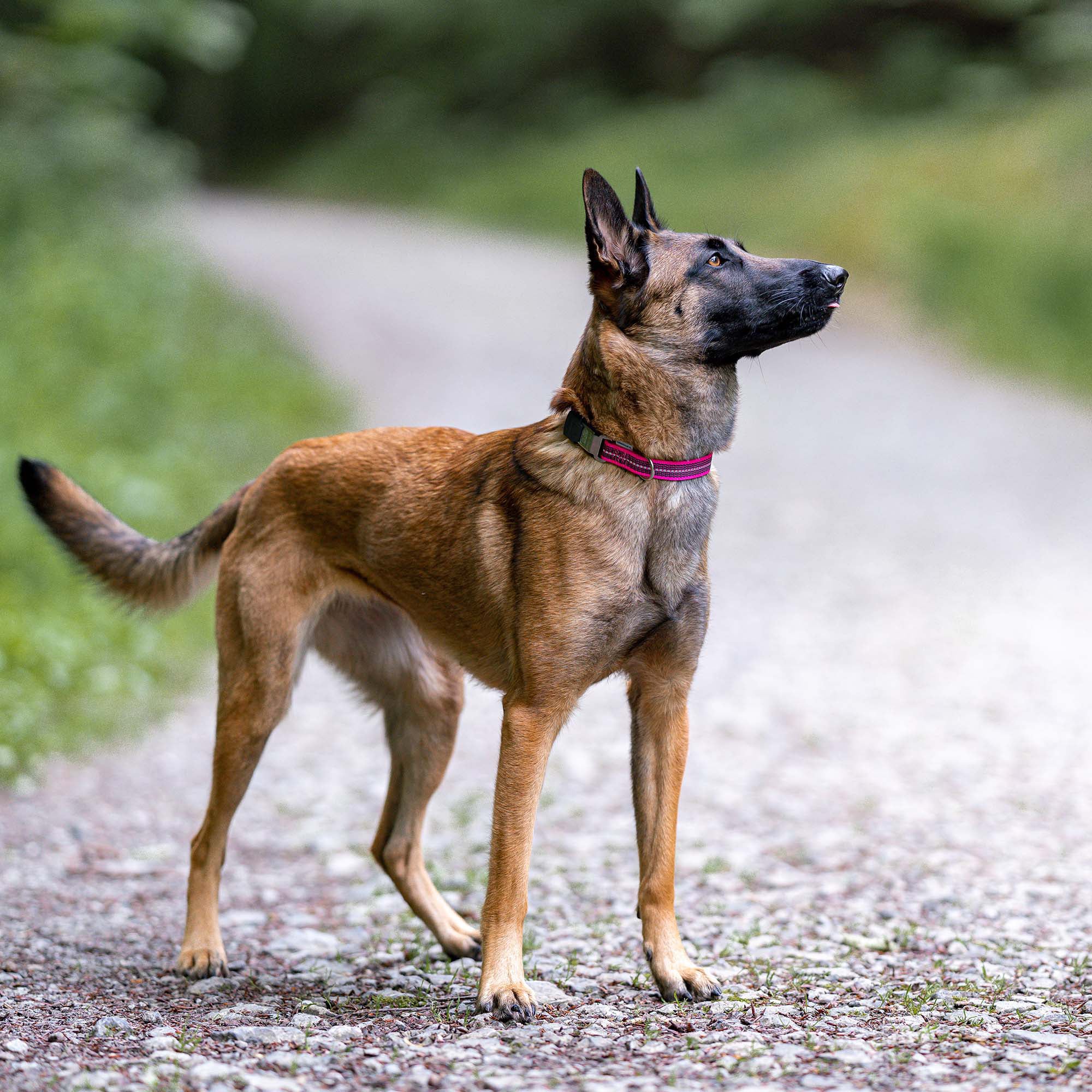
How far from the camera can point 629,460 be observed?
379cm

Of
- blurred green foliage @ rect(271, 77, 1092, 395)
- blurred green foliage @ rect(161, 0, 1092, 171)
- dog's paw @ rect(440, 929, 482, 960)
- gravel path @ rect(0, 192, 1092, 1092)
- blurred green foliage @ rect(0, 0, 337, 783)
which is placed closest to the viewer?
gravel path @ rect(0, 192, 1092, 1092)

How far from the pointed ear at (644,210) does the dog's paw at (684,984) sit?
6.62 ft

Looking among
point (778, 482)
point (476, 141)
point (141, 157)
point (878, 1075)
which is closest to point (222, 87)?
point (476, 141)

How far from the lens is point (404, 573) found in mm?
4152

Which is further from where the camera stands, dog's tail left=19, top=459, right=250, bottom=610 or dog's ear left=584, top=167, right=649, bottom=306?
dog's tail left=19, top=459, right=250, bottom=610

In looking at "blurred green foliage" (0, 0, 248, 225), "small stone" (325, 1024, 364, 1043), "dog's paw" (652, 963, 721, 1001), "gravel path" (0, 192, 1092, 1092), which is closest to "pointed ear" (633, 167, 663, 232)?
"gravel path" (0, 192, 1092, 1092)

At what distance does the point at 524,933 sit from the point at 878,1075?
151cm

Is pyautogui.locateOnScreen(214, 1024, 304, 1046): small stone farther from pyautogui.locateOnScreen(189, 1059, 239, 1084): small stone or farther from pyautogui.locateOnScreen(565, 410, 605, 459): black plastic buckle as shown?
pyautogui.locateOnScreen(565, 410, 605, 459): black plastic buckle

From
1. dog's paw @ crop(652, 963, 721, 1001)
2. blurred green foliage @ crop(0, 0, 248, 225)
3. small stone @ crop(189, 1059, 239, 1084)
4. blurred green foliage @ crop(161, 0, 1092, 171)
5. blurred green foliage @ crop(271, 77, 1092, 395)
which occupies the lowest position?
small stone @ crop(189, 1059, 239, 1084)

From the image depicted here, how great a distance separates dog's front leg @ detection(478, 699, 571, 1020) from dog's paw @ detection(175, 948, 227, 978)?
914 millimetres

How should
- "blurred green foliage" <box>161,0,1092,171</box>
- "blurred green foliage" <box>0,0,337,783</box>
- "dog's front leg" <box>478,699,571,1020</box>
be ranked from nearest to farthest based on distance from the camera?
"dog's front leg" <box>478,699,571,1020</box>, "blurred green foliage" <box>0,0,337,783</box>, "blurred green foliage" <box>161,0,1092,171</box>

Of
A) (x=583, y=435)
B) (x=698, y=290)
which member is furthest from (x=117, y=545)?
(x=698, y=290)

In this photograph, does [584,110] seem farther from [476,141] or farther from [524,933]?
[524,933]

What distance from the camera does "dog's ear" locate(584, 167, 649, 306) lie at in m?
3.76
